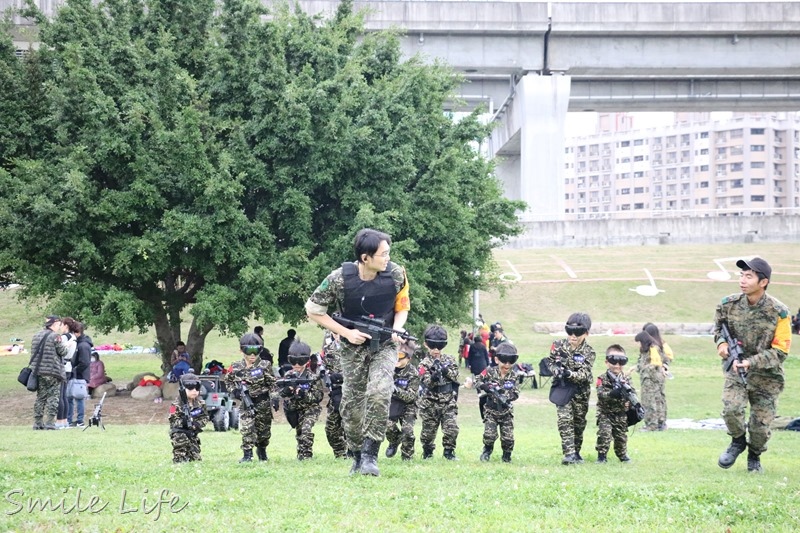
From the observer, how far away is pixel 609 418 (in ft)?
42.0

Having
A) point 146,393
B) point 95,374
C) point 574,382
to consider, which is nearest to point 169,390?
point 146,393

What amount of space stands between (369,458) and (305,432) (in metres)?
2.47

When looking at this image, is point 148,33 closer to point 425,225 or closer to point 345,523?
point 425,225

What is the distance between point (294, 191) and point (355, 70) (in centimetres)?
427

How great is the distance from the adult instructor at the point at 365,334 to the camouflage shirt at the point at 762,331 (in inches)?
149

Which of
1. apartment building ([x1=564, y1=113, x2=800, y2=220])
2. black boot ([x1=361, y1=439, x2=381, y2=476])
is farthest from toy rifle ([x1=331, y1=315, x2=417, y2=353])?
apartment building ([x1=564, y1=113, x2=800, y2=220])

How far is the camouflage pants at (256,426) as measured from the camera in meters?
11.8

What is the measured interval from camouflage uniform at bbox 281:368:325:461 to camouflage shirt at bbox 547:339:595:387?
2909 millimetres

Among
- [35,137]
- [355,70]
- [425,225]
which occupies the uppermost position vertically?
[355,70]

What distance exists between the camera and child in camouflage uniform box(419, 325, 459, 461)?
500 inches

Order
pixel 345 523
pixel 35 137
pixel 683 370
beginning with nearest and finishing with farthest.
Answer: pixel 345 523 → pixel 35 137 → pixel 683 370

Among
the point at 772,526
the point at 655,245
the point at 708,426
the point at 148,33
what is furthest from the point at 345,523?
the point at 655,245

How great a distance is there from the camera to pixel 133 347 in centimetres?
4438

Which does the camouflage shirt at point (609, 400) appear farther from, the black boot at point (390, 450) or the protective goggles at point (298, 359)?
the protective goggles at point (298, 359)
